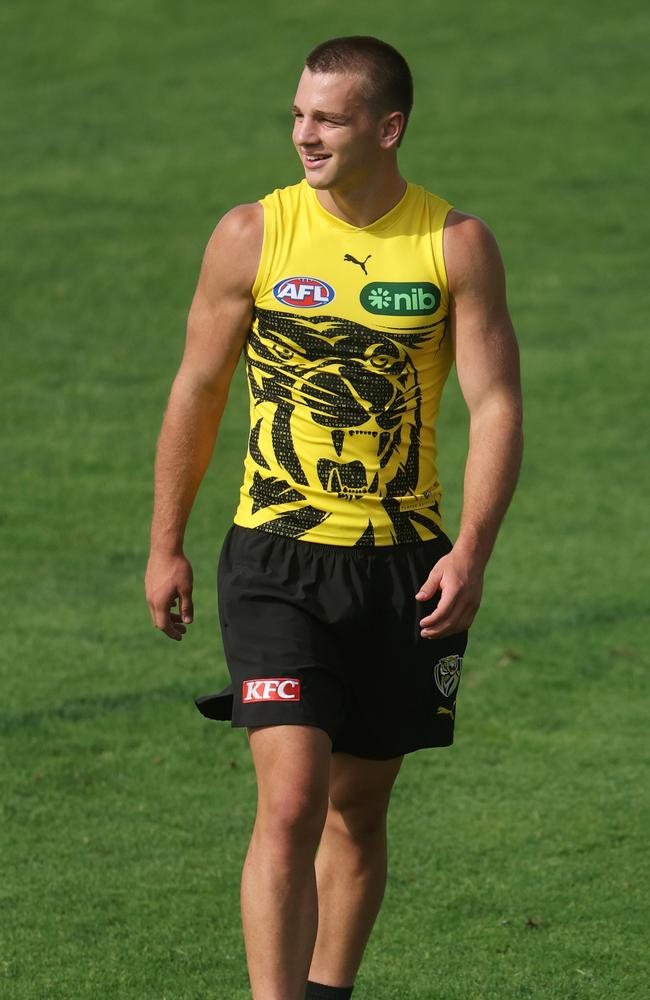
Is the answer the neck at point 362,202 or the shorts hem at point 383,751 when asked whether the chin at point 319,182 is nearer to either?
the neck at point 362,202

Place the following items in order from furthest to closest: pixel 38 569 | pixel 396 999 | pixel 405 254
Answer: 1. pixel 38 569
2. pixel 396 999
3. pixel 405 254

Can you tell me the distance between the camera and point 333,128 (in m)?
3.95

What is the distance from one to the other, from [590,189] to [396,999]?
11.3m

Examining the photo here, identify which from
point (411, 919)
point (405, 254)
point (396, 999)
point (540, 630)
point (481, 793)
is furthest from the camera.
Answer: point (540, 630)

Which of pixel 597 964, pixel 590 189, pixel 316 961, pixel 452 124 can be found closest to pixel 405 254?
pixel 316 961

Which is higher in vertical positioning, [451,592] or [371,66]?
[371,66]

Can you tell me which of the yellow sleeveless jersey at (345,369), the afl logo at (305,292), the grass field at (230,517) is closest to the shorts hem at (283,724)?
the yellow sleeveless jersey at (345,369)

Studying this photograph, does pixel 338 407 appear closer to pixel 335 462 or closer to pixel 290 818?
pixel 335 462

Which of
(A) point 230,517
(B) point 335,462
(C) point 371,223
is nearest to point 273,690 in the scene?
(B) point 335,462

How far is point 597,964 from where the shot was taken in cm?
483

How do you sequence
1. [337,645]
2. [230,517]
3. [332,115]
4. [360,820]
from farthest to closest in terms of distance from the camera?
[230,517]
[360,820]
[337,645]
[332,115]

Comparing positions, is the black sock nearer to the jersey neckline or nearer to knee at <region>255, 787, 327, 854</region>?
knee at <region>255, 787, 327, 854</region>

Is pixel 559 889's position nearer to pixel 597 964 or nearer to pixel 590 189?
pixel 597 964

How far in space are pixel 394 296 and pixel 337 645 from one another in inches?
31.5
